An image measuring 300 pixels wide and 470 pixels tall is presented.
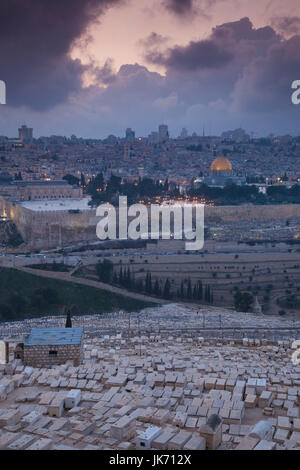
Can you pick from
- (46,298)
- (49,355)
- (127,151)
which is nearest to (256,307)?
(46,298)

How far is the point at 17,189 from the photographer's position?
90.1ft

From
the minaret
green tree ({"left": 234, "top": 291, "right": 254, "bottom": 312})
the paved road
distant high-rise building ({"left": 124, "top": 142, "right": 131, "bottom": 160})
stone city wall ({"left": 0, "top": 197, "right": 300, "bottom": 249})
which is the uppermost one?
distant high-rise building ({"left": 124, "top": 142, "right": 131, "bottom": 160})

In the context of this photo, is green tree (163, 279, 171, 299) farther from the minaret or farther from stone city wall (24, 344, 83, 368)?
stone city wall (24, 344, 83, 368)

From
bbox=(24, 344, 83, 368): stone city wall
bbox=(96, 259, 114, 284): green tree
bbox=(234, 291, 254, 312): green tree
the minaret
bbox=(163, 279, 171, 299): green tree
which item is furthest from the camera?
bbox=(96, 259, 114, 284): green tree

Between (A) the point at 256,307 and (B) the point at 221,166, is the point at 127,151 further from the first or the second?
(A) the point at 256,307

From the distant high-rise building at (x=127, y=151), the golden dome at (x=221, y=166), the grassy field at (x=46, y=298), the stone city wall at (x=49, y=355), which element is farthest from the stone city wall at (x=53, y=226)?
the distant high-rise building at (x=127, y=151)

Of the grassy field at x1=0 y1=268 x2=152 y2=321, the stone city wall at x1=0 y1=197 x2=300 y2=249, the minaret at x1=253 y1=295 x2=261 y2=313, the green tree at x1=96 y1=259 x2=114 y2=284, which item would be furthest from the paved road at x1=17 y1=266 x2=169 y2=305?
the stone city wall at x1=0 y1=197 x2=300 y2=249

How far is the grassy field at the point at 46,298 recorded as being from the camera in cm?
1437

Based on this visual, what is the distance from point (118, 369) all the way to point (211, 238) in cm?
1473

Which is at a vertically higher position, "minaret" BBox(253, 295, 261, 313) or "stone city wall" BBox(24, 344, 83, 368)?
"stone city wall" BBox(24, 344, 83, 368)

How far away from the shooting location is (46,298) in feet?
48.4

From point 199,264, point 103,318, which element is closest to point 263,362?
point 103,318

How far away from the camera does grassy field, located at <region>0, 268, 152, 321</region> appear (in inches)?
566

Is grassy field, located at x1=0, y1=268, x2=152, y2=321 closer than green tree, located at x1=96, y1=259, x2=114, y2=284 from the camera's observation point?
Yes
